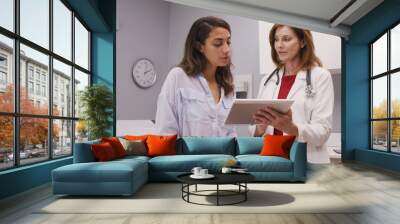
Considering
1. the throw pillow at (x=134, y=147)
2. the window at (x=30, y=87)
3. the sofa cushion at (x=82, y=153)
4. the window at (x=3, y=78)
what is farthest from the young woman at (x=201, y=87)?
the window at (x=3, y=78)

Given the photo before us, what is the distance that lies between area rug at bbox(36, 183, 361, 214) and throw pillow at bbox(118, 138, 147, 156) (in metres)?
1.22

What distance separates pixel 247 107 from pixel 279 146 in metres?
0.83

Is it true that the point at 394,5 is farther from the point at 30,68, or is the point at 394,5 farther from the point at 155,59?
the point at 30,68

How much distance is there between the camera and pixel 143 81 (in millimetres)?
8625

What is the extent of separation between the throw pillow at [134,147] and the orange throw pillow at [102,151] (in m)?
0.73

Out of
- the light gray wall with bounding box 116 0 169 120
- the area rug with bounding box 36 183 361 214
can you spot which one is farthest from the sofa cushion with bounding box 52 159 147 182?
the light gray wall with bounding box 116 0 169 120

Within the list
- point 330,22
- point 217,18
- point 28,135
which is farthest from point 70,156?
point 330,22

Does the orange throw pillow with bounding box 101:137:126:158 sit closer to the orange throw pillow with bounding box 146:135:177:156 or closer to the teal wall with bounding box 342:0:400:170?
the orange throw pillow with bounding box 146:135:177:156

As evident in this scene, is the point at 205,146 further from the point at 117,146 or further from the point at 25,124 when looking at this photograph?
the point at 25,124

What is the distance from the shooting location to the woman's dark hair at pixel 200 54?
8172 mm

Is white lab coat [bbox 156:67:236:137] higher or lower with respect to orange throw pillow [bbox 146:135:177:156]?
higher

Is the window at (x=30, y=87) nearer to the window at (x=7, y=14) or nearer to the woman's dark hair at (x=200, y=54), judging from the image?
the window at (x=7, y=14)

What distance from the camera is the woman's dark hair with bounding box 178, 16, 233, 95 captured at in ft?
26.8

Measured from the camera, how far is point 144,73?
8.66 meters
